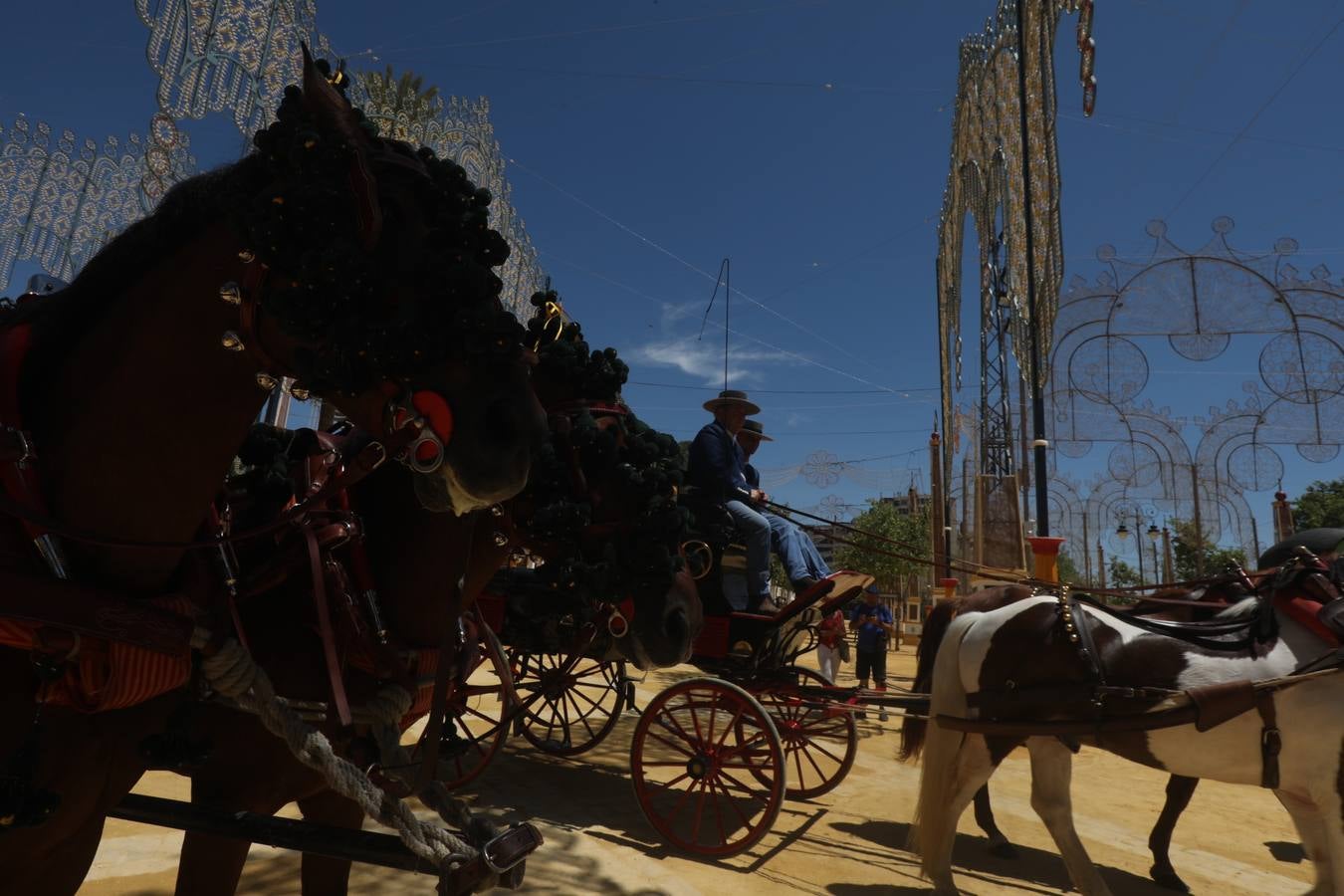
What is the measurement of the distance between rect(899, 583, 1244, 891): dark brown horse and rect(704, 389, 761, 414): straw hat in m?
1.91

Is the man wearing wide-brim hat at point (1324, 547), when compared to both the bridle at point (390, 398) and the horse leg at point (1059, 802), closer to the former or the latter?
the horse leg at point (1059, 802)

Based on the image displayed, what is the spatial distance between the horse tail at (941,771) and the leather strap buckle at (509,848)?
131 inches

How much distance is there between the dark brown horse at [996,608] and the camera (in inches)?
192

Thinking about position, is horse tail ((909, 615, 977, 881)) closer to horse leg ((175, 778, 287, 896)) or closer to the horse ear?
horse leg ((175, 778, 287, 896))

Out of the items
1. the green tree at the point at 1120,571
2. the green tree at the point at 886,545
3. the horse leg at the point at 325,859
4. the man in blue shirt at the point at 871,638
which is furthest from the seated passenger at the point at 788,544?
the green tree at the point at 1120,571

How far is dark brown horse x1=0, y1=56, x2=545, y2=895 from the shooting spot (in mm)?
1352

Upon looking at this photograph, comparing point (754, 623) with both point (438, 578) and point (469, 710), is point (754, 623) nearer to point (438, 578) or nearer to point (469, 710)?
point (469, 710)

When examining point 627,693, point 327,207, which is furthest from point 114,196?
point 327,207

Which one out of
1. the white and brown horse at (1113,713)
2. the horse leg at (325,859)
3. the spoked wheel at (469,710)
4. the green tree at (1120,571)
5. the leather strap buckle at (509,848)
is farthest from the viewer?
the green tree at (1120,571)

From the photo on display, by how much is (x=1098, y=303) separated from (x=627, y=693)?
15235 millimetres

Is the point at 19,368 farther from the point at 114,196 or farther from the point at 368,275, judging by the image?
the point at 114,196

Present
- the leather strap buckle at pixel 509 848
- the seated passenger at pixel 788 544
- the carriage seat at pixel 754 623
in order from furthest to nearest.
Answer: the seated passenger at pixel 788 544
the carriage seat at pixel 754 623
the leather strap buckle at pixel 509 848

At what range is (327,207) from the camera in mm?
1360

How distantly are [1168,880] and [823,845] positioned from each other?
210 centimetres
